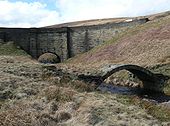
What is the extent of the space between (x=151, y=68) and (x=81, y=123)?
3735 centimetres

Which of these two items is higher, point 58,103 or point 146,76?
point 58,103

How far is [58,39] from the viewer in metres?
94.6

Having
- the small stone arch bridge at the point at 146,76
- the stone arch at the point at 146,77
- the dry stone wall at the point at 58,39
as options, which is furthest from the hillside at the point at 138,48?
the small stone arch bridge at the point at 146,76

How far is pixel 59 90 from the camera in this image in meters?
22.4

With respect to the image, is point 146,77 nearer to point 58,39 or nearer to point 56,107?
point 56,107

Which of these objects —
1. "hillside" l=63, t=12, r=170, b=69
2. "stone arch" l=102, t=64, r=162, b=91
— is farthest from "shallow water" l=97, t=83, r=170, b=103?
"hillside" l=63, t=12, r=170, b=69

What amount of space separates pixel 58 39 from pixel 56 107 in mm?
74770

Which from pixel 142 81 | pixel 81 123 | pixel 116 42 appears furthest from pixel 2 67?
pixel 116 42

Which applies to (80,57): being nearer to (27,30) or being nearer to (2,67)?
(27,30)

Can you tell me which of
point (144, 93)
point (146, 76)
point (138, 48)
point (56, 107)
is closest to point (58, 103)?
point (56, 107)

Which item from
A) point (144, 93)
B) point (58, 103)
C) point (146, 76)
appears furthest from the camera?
point (146, 76)

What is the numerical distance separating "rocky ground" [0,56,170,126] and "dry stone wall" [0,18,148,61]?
6390 cm

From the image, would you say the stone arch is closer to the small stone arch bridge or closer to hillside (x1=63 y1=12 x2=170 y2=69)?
the small stone arch bridge

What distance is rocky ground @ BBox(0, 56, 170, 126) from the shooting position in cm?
1842
